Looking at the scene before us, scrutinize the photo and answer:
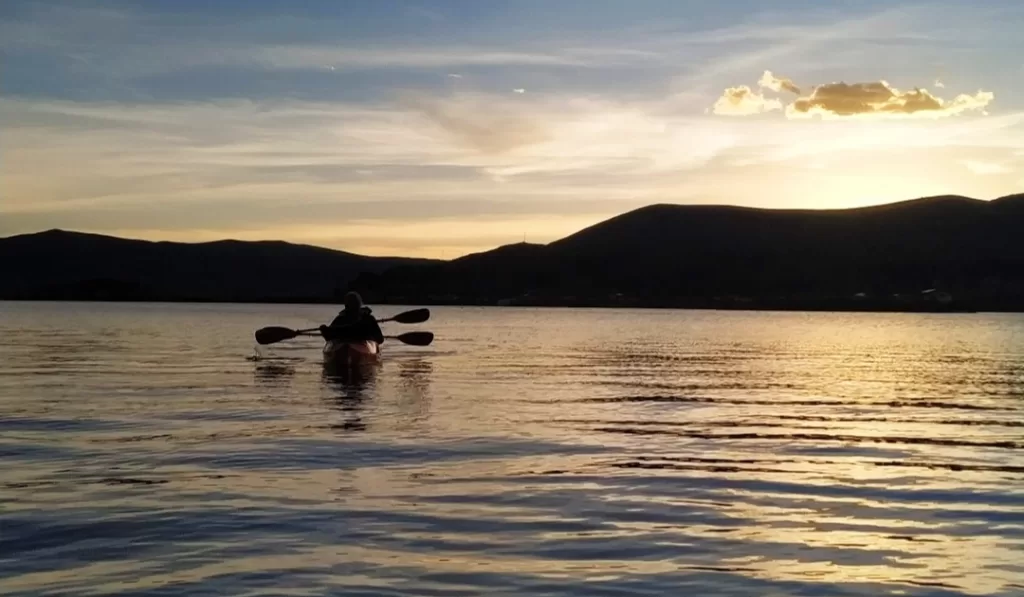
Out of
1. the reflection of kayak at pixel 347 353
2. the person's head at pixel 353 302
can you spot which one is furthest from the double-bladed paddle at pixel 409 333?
the reflection of kayak at pixel 347 353

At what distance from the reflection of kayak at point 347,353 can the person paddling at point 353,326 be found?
287 millimetres

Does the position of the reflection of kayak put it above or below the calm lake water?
above

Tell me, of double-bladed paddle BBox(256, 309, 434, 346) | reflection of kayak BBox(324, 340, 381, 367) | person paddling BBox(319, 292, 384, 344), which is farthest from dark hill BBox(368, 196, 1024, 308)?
reflection of kayak BBox(324, 340, 381, 367)

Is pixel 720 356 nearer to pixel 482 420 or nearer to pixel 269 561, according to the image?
pixel 482 420

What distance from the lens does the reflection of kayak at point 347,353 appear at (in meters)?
38.1

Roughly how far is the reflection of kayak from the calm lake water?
7249 mm

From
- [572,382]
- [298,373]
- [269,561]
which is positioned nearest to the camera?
[269,561]

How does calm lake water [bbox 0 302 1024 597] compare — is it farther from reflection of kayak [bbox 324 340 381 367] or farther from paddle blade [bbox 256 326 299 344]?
paddle blade [bbox 256 326 299 344]

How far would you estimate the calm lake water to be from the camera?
9.98 m

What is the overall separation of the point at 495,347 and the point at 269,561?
44461mm

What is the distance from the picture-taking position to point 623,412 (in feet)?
78.0

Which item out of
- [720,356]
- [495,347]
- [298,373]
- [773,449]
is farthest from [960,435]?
[495,347]

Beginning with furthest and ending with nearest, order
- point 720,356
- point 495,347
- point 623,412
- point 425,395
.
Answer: point 495,347, point 720,356, point 425,395, point 623,412

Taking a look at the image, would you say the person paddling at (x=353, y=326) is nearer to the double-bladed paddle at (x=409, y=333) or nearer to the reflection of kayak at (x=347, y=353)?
the reflection of kayak at (x=347, y=353)
